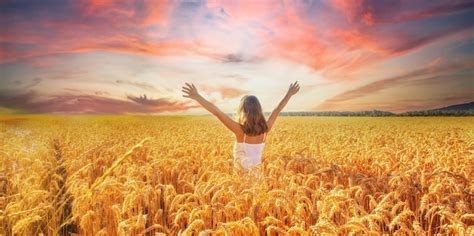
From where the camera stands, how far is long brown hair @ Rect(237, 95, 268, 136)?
4.23 m

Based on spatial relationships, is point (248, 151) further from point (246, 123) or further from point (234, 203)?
point (234, 203)

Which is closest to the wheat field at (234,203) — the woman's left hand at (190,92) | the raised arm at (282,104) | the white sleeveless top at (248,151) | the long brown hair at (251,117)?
the white sleeveless top at (248,151)

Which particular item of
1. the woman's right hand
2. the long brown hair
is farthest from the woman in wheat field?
the woman's right hand

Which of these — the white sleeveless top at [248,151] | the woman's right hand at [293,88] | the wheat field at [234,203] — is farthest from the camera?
the woman's right hand at [293,88]

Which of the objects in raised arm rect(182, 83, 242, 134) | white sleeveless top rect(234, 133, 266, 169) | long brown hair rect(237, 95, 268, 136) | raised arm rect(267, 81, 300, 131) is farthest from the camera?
raised arm rect(267, 81, 300, 131)

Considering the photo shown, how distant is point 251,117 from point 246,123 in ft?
0.31

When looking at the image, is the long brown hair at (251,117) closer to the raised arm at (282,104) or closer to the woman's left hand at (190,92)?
the raised arm at (282,104)

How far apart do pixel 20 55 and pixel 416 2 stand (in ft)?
34.0

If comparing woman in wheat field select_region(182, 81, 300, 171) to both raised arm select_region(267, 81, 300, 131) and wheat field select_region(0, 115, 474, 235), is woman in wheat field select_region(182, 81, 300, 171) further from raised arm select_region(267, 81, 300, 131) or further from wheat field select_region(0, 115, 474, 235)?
wheat field select_region(0, 115, 474, 235)

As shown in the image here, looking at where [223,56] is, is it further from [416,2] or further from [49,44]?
[416,2]

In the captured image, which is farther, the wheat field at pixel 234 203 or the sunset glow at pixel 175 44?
the sunset glow at pixel 175 44

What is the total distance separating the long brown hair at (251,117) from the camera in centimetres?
423

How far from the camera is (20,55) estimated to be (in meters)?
6.61

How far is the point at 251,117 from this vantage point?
424 centimetres
